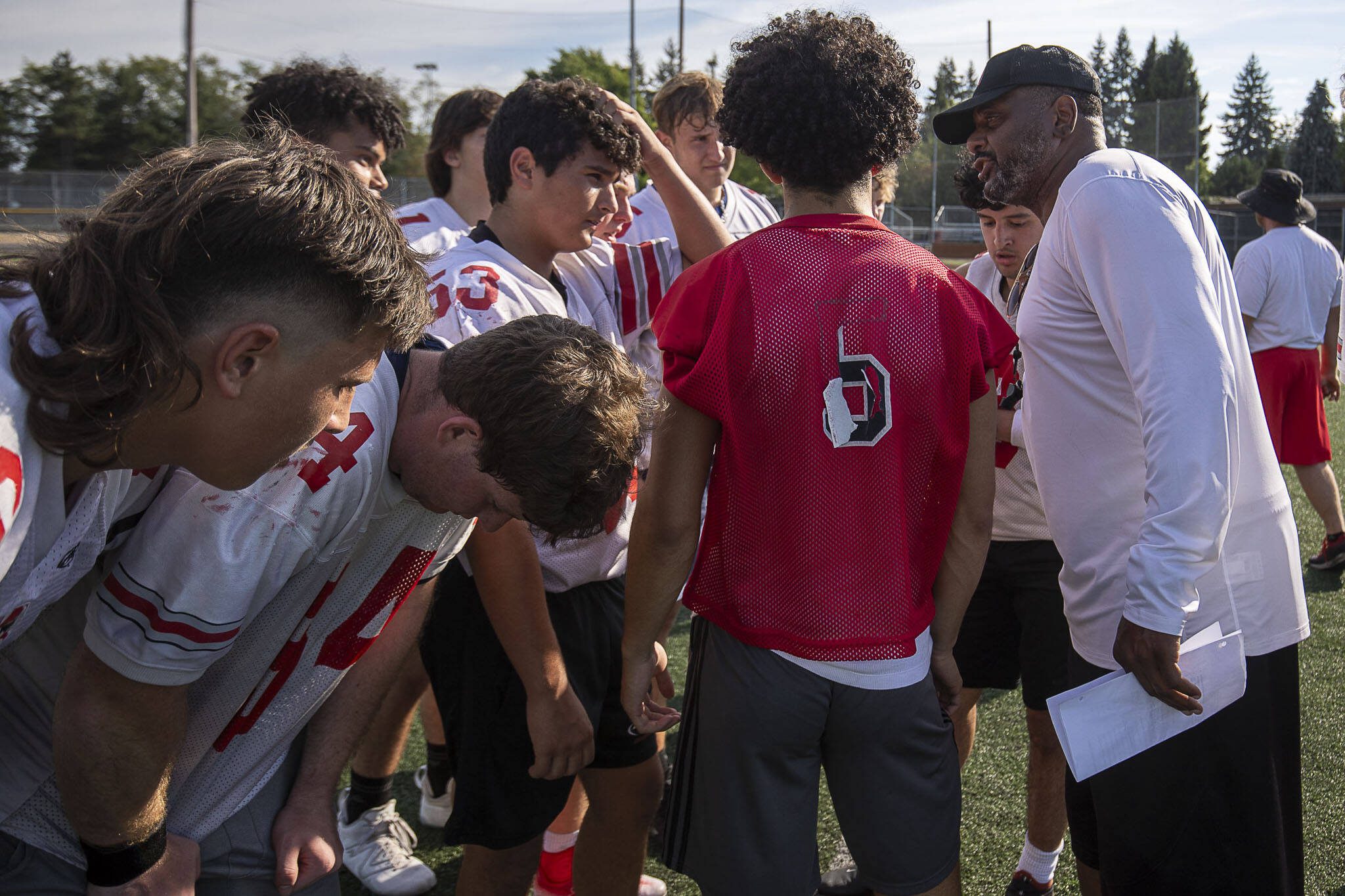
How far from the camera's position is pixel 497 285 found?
90.2 inches

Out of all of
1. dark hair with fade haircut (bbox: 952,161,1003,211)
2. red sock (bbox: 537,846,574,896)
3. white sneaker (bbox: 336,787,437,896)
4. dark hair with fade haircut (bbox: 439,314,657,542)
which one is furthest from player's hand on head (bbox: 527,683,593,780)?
dark hair with fade haircut (bbox: 952,161,1003,211)

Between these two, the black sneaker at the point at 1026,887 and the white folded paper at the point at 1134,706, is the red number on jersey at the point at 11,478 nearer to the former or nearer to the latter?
the white folded paper at the point at 1134,706

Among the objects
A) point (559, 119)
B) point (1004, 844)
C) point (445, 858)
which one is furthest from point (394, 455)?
point (1004, 844)

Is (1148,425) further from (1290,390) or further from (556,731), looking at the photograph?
(1290,390)

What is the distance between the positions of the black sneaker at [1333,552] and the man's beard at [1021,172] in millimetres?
4458

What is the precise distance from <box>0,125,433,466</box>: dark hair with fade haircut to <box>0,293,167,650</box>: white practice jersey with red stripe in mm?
18

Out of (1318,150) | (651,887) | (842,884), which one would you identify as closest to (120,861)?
(651,887)

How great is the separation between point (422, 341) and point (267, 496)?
1.84 feet

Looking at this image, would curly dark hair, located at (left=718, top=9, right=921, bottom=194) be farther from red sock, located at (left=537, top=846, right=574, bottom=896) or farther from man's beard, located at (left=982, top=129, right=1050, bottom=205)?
red sock, located at (left=537, top=846, right=574, bottom=896)

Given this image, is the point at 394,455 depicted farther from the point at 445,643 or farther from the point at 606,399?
the point at 445,643

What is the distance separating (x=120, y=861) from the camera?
5.00 feet

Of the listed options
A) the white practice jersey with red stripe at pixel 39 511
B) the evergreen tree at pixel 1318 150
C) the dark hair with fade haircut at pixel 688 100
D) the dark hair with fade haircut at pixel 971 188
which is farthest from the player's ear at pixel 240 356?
A: the evergreen tree at pixel 1318 150

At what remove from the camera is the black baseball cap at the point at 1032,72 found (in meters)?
2.13

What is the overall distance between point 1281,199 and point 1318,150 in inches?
2301
